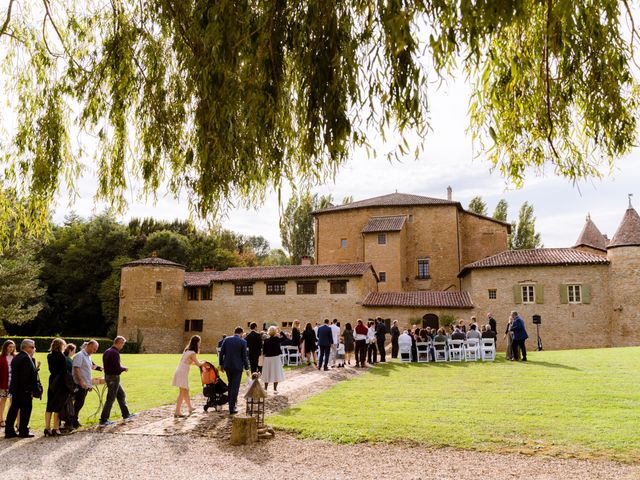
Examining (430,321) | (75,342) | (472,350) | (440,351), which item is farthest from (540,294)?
(75,342)

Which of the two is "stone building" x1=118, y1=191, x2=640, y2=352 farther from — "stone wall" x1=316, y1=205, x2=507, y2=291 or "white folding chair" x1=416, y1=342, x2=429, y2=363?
"white folding chair" x1=416, y1=342, x2=429, y2=363

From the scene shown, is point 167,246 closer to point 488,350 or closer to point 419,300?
point 419,300

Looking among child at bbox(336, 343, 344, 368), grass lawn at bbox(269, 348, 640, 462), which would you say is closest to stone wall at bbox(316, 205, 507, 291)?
child at bbox(336, 343, 344, 368)

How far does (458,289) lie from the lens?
41375 mm

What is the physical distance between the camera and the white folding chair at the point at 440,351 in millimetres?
19422

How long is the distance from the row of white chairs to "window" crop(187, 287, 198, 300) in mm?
23050

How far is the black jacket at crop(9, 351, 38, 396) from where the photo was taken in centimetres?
888

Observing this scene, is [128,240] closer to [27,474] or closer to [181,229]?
[181,229]

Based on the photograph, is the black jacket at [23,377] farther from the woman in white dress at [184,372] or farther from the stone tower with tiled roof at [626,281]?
the stone tower with tiled roof at [626,281]

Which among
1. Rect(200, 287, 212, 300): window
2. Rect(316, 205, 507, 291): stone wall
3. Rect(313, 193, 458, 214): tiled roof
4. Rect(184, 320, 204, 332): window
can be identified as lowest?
Rect(184, 320, 204, 332): window

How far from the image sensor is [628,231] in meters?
29.1

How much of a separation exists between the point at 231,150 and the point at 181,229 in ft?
179

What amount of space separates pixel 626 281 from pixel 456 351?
14.6m

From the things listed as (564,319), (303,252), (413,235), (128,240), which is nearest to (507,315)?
(564,319)
